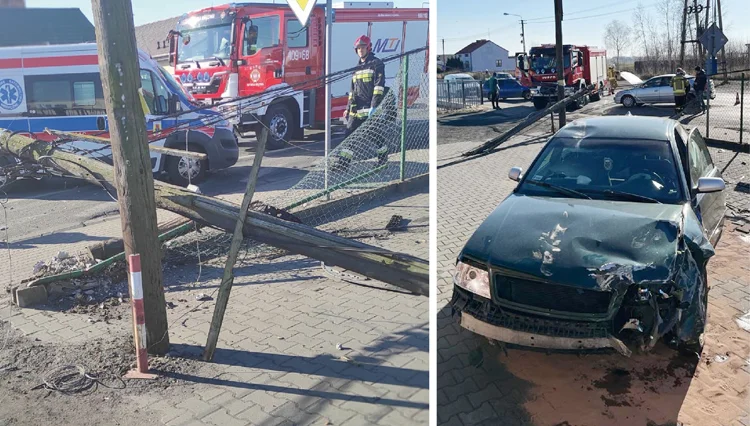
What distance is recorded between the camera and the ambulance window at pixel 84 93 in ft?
30.1

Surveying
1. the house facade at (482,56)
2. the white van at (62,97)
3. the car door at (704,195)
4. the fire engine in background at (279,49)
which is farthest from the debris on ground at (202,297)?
the fire engine in background at (279,49)

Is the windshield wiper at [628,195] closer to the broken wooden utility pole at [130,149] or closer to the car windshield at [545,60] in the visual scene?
the car windshield at [545,60]

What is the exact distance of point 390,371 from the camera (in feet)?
12.9

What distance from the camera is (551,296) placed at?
11.0 feet

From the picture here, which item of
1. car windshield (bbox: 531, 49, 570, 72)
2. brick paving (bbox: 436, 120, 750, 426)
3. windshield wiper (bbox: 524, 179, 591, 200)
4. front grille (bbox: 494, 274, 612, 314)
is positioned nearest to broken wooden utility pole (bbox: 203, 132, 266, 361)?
brick paving (bbox: 436, 120, 750, 426)

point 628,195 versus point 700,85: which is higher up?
point 700,85

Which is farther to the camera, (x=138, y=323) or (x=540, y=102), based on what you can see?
(x=540, y=102)

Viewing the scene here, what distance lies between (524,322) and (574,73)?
3669mm

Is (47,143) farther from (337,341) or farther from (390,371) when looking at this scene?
(390,371)

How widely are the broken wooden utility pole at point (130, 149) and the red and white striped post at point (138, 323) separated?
11 centimetres

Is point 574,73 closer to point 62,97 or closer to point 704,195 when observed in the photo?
point 704,195

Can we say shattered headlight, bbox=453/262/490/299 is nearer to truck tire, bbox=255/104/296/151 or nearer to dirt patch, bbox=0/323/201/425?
dirt patch, bbox=0/323/201/425

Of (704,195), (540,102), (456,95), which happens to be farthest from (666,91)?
(704,195)

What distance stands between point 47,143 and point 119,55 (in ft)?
12.8
